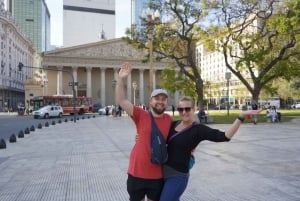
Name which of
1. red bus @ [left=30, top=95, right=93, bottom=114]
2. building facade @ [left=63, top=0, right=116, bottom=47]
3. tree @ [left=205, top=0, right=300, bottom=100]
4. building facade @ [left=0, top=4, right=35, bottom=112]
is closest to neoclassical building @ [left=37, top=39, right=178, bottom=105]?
building facade @ [left=0, top=4, right=35, bottom=112]

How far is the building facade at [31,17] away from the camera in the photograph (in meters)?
131

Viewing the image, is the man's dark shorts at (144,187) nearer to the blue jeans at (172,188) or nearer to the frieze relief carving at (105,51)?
the blue jeans at (172,188)

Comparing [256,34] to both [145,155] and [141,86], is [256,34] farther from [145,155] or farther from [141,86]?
[141,86]

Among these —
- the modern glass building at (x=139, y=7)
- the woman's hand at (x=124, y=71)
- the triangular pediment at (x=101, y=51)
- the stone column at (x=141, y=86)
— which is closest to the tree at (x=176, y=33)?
the modern glass building at (x=139, y=7)

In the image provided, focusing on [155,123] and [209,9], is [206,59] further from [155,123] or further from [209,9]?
[155,123]

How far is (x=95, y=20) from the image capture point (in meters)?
145

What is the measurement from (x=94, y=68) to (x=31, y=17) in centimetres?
5448

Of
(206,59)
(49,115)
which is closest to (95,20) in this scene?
(206,59)

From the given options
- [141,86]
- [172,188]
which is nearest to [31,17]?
[141,86]

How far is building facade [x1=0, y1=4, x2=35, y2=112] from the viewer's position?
8506 cm

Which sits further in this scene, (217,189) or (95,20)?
(95,20)

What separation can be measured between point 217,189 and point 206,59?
393ft

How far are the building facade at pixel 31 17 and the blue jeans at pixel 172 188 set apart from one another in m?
135

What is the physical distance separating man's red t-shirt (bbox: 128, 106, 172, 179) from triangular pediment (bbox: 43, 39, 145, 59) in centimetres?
8718
